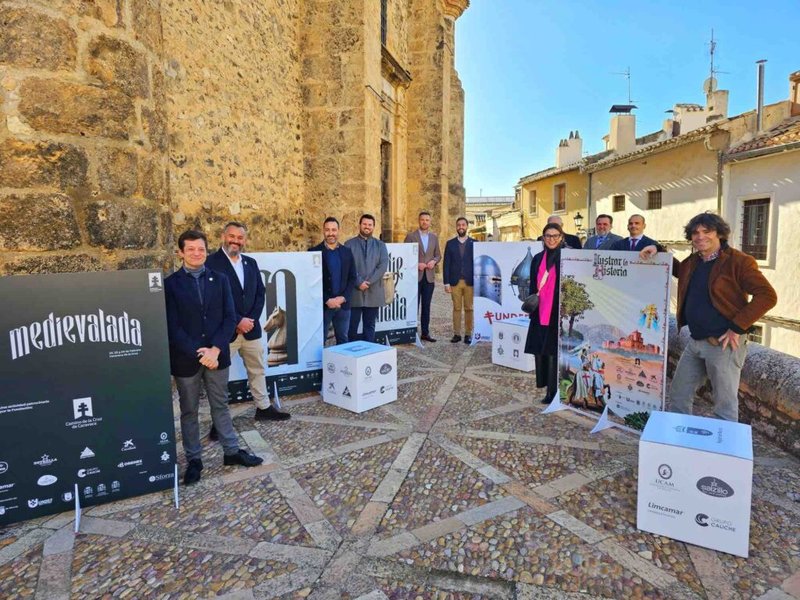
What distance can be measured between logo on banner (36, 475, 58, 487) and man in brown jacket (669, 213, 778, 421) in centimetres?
404

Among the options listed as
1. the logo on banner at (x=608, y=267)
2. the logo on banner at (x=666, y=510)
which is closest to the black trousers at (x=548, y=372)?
the logo on banner at (x=608, y=267)

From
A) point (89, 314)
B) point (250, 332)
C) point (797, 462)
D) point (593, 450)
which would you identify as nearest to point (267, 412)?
point (250, 332)

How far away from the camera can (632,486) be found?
10.3 ft

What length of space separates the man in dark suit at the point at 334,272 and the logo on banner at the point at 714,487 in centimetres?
368

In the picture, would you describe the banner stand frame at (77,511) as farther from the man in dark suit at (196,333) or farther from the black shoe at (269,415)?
the black shoe at (269,415)

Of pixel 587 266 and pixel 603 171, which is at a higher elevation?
pixel 603 171

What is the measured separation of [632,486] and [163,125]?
4.14 meters

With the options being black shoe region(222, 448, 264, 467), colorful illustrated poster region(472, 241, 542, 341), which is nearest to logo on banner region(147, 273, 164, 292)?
black shoe region(222, 448, 264, 467)

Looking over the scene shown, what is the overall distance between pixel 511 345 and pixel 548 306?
1.51 meters

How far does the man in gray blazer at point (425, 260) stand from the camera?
7.32 meters

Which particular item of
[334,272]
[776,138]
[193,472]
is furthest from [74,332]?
[776,138]

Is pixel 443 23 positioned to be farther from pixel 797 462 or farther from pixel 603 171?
pixel 797 462

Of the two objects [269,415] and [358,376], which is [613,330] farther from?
[269,415]

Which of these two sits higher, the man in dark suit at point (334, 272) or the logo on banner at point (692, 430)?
the man in dark suit at point (334, 272)
